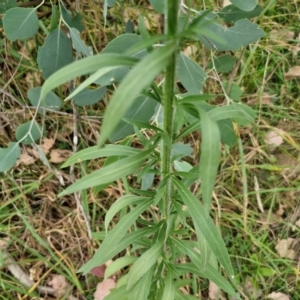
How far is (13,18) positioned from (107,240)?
1.94 ft

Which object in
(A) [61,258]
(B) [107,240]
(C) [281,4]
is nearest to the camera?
(B) [107,240]

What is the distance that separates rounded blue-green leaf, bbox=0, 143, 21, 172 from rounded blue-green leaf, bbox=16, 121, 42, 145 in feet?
0.13

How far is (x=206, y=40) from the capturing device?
44.8 inches

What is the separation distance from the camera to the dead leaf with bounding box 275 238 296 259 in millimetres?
1907

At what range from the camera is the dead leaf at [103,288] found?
5.91ft

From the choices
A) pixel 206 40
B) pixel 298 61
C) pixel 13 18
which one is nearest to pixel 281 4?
pixel 298 61

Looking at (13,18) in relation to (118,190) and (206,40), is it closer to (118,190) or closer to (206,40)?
(206,40)

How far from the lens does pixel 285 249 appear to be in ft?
6.29

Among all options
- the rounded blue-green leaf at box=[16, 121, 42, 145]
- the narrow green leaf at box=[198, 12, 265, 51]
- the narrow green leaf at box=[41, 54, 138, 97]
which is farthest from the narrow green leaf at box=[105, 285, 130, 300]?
the narrow green leaf at box=[41, 54, 138, 97]

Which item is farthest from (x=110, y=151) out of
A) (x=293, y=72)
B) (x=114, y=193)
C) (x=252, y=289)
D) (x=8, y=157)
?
(x=293, y=72)

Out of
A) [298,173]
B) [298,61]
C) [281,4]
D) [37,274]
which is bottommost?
[37,274]

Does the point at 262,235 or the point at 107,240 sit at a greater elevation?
the point at 107,240

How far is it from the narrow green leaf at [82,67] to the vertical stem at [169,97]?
0.07 m

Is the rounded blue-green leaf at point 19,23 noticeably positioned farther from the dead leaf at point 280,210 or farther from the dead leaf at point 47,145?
the dead leaf at point 280,210
